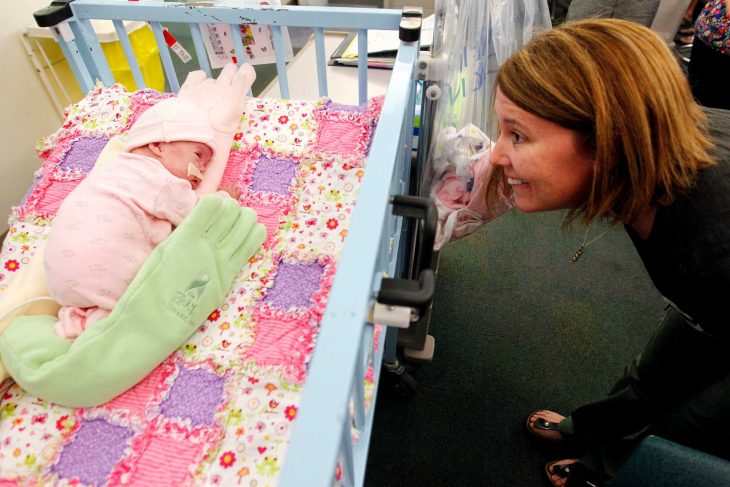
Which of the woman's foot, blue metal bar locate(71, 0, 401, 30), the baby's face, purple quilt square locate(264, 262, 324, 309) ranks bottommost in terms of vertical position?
the woman's foot

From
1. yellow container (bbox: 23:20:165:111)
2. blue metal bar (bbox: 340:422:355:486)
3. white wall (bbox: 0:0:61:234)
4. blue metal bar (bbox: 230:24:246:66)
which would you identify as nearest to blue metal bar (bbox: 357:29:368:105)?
blue metal bar (bbox: 230:24:246:66)

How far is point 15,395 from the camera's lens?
2.84 feet

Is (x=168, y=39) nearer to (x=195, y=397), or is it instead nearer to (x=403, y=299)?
(x=195, y=397)

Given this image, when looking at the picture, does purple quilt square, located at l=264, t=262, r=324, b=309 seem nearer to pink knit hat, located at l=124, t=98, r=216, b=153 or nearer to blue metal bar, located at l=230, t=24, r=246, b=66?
pink knit hat, located at l=124, t=98, r=216, b=153

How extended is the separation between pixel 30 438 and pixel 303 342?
0.54m

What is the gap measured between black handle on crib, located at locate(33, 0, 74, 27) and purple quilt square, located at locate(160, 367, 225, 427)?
105cm

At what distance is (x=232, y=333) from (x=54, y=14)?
1059 mm

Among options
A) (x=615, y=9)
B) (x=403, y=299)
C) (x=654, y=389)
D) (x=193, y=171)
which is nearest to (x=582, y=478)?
(x=654, y=389)

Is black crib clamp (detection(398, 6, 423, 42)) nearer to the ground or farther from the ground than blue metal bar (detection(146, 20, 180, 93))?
farther from the ground

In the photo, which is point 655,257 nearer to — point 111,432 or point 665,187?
point 665,187

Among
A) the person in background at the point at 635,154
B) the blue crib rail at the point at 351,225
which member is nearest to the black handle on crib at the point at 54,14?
the blue crib rail at the point at 351,225

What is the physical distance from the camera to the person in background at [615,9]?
2043 mm

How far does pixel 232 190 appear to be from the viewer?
3.84 feet

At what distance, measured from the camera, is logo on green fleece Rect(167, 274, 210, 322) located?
89 cm
